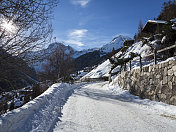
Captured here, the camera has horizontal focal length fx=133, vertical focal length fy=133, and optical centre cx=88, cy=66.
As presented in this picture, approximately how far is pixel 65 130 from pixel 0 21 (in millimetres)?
3161

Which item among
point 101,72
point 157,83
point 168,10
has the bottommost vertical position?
point 157,83

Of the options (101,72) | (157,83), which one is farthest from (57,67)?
(101,72)

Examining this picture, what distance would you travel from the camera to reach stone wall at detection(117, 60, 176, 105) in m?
5.54

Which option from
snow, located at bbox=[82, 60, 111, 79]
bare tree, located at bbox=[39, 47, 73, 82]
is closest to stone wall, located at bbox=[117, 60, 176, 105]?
bare tree, located at bbox=[39, 47, 73, 82]

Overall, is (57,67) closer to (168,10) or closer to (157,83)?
(157,83)

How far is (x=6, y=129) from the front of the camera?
256cm

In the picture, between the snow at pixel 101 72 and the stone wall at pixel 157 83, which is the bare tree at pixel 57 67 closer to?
the stone wall at pixel 157 83

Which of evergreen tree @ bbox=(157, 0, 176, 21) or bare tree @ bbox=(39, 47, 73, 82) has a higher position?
evergreen tree @ bbox=(157, 0, 176, 21)

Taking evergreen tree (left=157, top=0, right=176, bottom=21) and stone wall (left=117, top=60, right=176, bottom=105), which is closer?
stone wall (left=117, top=60, right=176, bottom=105)

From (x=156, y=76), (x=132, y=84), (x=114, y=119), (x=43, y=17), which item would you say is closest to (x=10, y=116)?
(x=43, y=17)

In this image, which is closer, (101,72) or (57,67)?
(57,67)

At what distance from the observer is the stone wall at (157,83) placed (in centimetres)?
554

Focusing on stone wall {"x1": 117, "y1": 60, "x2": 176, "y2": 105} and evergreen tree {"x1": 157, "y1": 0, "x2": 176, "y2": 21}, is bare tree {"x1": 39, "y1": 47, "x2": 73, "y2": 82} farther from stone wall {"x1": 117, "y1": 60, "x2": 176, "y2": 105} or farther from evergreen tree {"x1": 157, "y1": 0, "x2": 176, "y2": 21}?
evergreen tree {"x1": 157, "y1": 0, "x2": 176, "y2": 21}

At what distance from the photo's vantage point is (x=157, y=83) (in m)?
6.62
